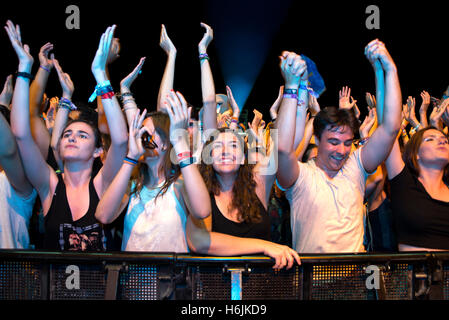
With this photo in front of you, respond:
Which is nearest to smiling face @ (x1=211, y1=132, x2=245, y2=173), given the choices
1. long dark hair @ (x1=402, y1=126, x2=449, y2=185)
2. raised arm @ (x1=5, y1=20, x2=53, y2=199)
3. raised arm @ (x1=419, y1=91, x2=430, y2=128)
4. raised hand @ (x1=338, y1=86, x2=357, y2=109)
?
raised arm @ (x1=5, y1=20, x2=53, y2=199)

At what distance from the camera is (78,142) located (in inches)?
101

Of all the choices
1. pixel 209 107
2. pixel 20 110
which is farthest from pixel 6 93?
pixel 209 107

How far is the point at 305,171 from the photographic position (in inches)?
103

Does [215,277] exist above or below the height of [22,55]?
below

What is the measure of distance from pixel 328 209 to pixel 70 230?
1555mm

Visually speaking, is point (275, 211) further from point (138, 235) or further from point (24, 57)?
point (24, 57)

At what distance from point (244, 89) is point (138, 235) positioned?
4.70m

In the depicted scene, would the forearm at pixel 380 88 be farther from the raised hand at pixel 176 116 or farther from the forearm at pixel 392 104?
the raised hand at pixel 176 116

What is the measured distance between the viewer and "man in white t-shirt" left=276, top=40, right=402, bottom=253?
242 cm

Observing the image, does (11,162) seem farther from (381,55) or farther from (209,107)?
(381,55)

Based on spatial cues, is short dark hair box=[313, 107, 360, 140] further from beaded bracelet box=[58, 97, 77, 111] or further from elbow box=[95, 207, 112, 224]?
beaded bracelet box=[58, 97, 77, 111]

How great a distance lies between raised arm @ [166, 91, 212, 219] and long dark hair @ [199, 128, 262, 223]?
375 mm

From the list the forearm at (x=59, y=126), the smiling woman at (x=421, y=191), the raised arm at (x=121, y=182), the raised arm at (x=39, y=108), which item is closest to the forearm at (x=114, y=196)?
the raised arm at (x=121, y=182)
